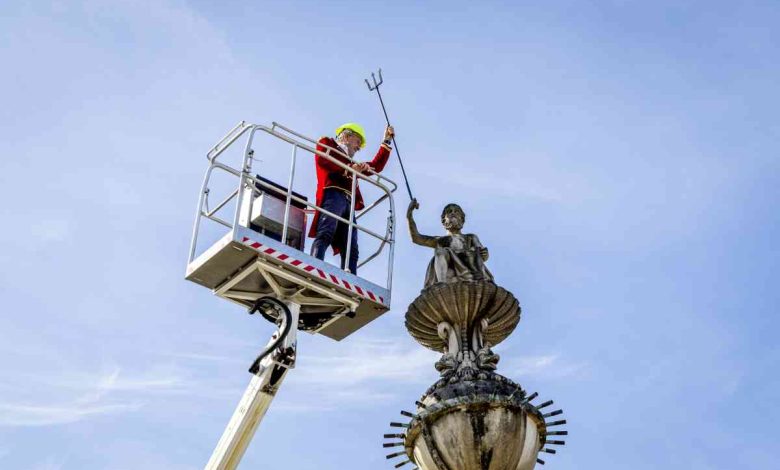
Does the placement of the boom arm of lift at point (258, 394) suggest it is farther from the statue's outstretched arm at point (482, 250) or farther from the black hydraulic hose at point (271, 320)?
the statue's outstretched arm at point (482, 250)

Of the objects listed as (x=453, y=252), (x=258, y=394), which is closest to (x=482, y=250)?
(x=453, y=252)

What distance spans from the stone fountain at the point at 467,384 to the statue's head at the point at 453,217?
0.18m

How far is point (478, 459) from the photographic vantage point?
13.2m

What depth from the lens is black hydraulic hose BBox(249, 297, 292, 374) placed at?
42.7ft

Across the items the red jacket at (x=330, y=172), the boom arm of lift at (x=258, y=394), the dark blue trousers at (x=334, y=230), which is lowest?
the boom arm of lift at (x=258, y=394)

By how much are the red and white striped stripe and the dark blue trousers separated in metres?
0.53

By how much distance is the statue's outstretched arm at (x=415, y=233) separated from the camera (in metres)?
15.8

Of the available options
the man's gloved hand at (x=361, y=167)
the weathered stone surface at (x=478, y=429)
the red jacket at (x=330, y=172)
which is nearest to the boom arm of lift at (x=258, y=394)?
the weathered stone surface at (x=478, y=429)

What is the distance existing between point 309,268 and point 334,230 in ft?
3.28

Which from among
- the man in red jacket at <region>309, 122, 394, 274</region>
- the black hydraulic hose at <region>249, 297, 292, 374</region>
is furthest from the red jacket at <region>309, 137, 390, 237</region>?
the black hydraulic hose at <region>249, 297, 292, 374</region>

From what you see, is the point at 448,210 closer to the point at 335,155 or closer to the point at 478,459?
the point at 335,155

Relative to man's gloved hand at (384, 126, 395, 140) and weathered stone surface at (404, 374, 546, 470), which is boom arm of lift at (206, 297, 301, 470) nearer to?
weathered stone surface at (404, 374, 546, 470)

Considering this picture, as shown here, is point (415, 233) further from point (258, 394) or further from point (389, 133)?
point (258, 394)

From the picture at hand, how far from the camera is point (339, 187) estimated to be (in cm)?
1477
